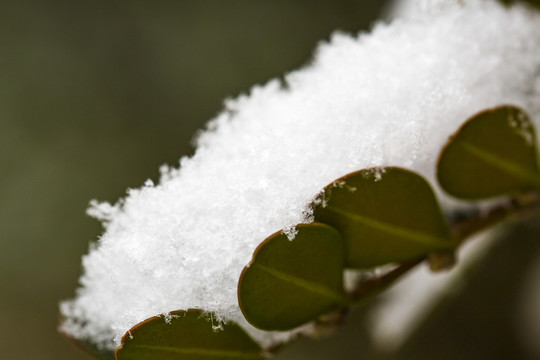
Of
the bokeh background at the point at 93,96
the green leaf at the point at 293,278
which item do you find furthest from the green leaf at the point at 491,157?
the bokeh background at the point at 93,96

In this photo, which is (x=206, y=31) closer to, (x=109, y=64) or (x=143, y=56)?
(x=143, y=56)

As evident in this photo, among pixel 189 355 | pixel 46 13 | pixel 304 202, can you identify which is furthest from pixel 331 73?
pixel 46 13

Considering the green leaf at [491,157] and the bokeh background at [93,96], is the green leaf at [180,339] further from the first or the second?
the bokeh background at [93,96]

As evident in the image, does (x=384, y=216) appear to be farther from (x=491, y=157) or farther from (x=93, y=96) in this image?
(x=93, y=96)

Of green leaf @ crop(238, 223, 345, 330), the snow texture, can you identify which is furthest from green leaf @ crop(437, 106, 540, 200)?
green leaf @ crop(238, 223, 345, 330)

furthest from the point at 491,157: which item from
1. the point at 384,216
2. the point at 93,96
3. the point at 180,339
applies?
the point at 93,96

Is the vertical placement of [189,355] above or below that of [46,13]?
below
